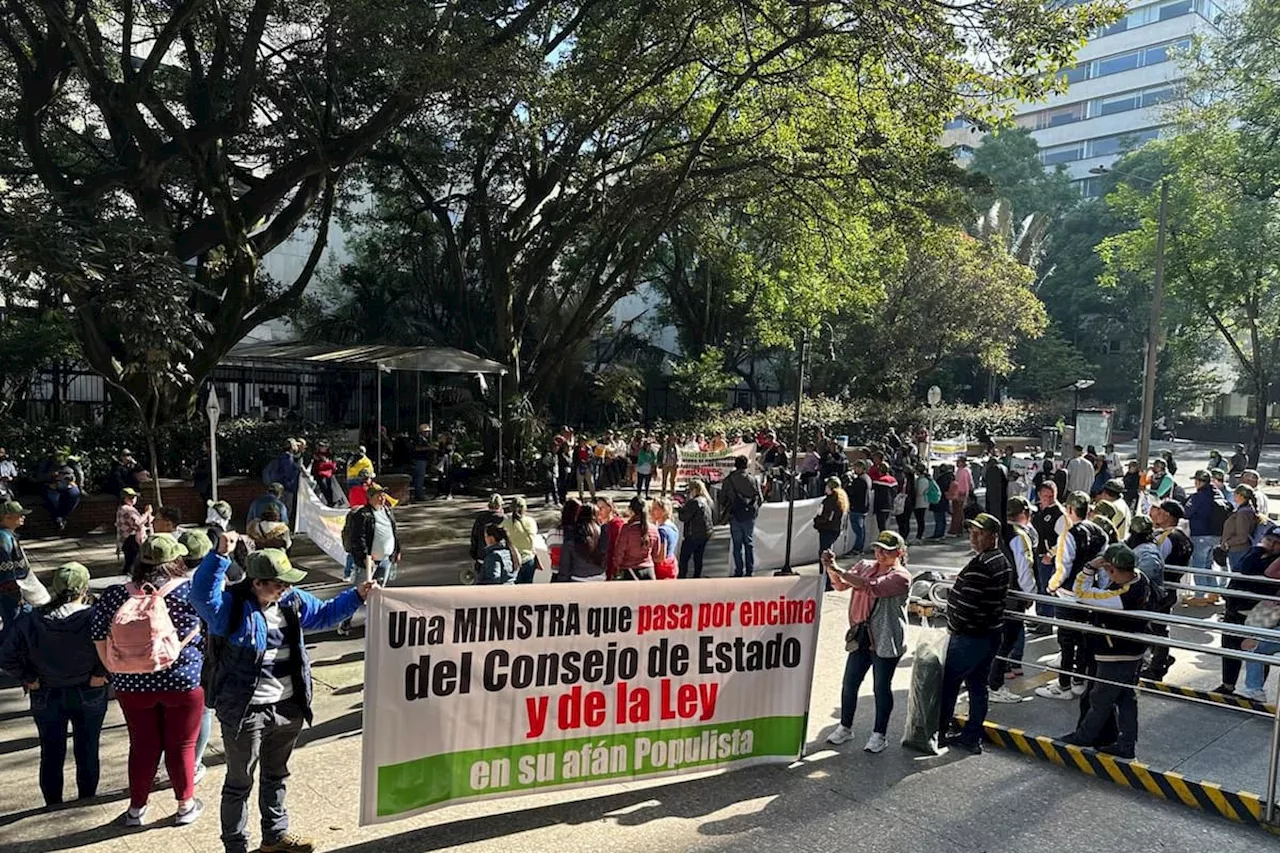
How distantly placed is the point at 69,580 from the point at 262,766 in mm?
1742

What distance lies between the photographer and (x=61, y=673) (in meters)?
5.05

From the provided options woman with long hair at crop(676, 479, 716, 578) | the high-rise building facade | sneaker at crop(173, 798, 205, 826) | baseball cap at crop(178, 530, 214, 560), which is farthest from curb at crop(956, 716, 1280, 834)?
the high-rise building facade

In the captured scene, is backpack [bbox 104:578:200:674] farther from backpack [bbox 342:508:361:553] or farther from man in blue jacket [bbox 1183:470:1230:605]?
man in blue jacket [bbox 1183:470:1230:605]

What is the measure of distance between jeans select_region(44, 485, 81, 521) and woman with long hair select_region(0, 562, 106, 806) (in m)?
10.5

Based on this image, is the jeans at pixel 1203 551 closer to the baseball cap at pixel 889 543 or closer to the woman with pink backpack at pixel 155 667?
the baseball cap at pixel 889 543

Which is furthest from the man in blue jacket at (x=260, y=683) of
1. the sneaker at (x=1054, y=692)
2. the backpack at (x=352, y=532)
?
A: the sneaker at (x=1054, y=692)

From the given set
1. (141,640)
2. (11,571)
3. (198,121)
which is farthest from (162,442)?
(141,640)

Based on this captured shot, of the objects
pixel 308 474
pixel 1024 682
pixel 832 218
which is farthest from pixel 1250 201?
pixel 308 474

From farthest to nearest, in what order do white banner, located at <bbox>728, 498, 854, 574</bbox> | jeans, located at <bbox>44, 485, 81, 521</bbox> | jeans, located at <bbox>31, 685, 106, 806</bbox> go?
jeans, located at <bbox>44, 485, 81, 521</bbox> < white banner, located at <bbox>728, 498, 854, 574</bbox> < jeans, located at <bbox>31, 685, 106, 806</bbox>

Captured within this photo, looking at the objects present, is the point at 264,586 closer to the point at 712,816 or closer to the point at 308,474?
the point at 712,816

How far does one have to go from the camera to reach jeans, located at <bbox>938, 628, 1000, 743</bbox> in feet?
20.2

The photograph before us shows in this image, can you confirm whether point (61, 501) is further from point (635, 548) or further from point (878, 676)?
point (878, 676)

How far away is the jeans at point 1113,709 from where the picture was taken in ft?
20.0

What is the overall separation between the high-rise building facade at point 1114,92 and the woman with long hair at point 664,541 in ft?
253
